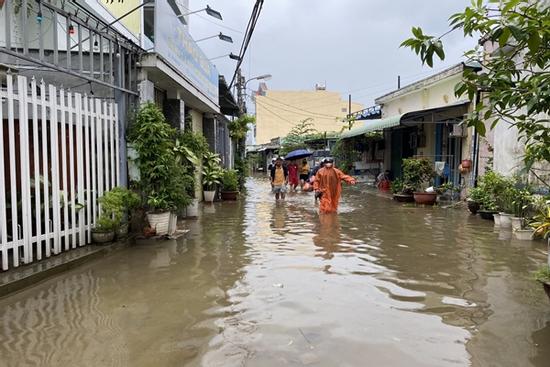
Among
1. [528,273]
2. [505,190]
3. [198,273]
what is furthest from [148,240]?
[505,190]

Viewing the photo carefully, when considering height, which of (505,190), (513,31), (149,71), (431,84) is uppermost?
(431,84)

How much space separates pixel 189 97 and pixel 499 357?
1011cm

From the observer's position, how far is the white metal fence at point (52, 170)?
5254 millimetres

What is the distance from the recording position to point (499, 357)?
3.48m

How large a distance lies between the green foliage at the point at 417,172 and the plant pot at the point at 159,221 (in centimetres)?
869

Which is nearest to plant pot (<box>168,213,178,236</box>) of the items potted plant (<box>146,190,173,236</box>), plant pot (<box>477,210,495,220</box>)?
potted plant (<box>146,190,173,236</box>)

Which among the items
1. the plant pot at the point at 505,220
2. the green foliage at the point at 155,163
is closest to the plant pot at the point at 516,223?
the plant pot at the point at 505,220

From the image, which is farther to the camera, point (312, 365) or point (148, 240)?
point (148, 240)

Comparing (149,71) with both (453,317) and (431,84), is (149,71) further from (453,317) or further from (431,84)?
(431,84)

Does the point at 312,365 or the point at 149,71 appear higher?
the point at 149,71

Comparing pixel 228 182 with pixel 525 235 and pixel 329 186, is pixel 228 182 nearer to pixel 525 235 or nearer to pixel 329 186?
pixel 329 186

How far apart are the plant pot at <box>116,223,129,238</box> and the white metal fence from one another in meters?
0.44

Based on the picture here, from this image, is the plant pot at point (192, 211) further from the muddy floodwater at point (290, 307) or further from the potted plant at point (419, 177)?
the potted plant at point (419, 177)

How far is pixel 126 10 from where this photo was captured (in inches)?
527
